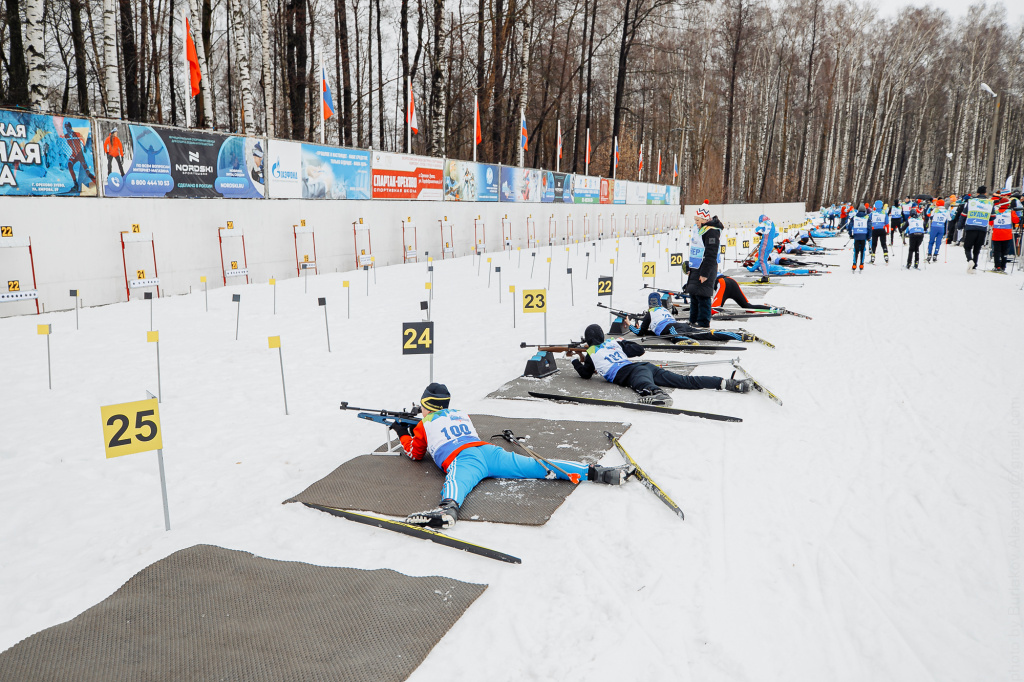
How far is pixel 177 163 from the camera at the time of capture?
12625mm

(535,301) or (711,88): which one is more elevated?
(711,88)

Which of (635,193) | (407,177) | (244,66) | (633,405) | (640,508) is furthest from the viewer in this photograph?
(635,193)

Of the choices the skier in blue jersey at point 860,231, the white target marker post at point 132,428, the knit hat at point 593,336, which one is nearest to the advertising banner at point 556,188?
the skier in blue jersey at point 860,231

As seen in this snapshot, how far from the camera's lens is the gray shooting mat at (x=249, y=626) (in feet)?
8.89

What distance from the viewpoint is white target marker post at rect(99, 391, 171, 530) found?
151 inches

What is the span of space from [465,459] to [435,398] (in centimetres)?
54

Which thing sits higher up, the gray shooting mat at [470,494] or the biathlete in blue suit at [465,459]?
the biathlete in blue suit at [465,459]

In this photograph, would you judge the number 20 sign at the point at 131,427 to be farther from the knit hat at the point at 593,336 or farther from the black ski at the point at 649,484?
the knit hat at the point at 593,336

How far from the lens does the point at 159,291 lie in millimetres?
12445

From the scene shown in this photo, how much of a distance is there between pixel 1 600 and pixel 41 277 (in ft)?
30.4

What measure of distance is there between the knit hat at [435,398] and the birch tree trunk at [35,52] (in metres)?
10.1

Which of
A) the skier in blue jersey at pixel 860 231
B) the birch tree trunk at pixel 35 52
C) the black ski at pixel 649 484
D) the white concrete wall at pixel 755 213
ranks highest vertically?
the birch tree trunk at pixel 35 52

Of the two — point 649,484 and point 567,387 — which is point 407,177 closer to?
point 567,387

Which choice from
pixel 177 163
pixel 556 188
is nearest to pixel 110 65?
pixel 177 163
